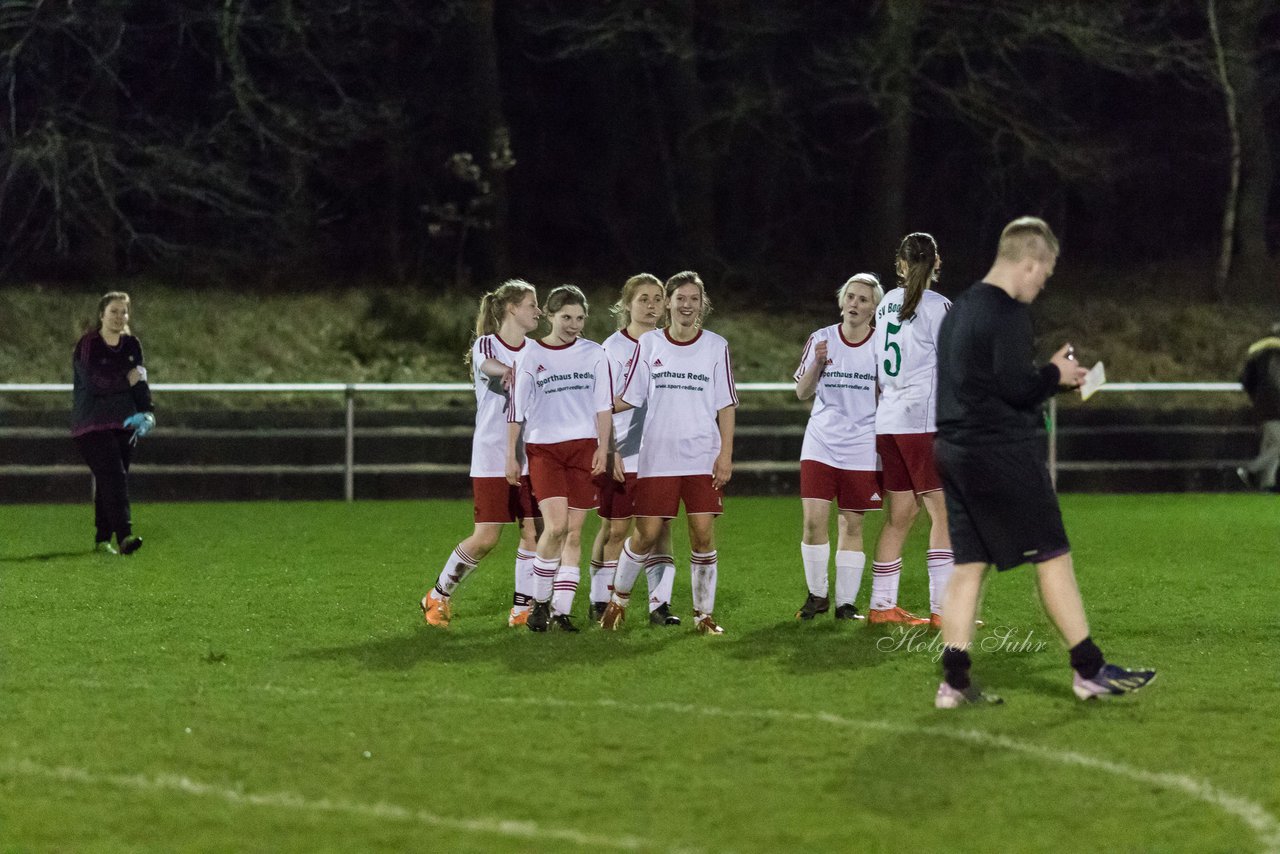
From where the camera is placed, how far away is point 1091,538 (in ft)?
42.0

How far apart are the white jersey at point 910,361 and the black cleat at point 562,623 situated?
5.74 feet

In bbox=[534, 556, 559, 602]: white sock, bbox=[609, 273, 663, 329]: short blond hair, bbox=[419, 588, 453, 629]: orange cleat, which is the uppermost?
bbox=[609, 273, 663, 329]: short blond hair

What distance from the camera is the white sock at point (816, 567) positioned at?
27.5 ft

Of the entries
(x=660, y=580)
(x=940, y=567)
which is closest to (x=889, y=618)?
(x=940, y=567)

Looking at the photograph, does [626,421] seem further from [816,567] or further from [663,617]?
[816,567]

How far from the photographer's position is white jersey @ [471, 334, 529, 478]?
813 cm

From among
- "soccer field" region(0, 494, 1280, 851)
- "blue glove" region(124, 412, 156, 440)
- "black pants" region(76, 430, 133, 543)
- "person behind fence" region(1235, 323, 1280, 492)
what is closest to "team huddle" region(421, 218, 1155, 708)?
"soccer field" region(0, 494, 1280, 851)

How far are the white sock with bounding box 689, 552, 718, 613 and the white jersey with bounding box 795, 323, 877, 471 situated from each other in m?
0.80

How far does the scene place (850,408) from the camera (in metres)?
8.32

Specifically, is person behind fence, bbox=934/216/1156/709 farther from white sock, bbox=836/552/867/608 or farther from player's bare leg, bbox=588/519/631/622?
player's bare leg, bbox=588/519/631/622

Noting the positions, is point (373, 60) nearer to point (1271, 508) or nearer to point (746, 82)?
point (746, 82)

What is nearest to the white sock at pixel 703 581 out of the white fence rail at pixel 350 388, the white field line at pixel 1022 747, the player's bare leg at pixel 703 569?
the player's bare leg at pixel 703 569

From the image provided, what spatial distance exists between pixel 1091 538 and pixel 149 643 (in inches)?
299

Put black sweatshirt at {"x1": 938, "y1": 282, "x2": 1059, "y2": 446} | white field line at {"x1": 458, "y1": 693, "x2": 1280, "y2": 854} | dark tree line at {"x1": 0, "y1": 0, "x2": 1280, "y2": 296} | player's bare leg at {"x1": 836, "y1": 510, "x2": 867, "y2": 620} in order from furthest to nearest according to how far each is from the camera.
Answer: dark tree line at {"x1": 0, "y1": 0, "x2": 1280, "y2": 296}, player's bare leg at {"x1": 836, "y1": 510, "x2": 867, "y2": 620}, black sweatshirt at {"x1": 938, "y1": 282, "x2": 1059, "y2": 446}, white field line at {"x1": 458, "y1": 693, "x2": 1280, "y2": 854}
